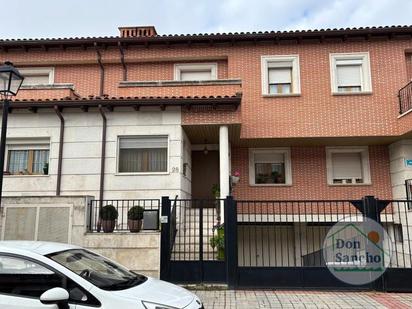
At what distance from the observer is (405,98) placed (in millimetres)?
12133

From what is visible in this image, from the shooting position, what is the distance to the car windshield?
164 inches

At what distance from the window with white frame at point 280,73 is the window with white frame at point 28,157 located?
7646 mm

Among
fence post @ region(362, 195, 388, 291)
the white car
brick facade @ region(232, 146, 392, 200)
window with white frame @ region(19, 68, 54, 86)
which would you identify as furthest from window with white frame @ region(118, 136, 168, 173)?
the white car

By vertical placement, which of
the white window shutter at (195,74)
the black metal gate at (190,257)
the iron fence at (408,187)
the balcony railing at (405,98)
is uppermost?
the white window shutter at (195,74)

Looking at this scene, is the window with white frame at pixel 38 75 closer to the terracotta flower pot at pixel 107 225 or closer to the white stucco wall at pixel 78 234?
the white stucco wall at pixel 78 234

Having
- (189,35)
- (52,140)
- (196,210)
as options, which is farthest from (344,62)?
(52,140)

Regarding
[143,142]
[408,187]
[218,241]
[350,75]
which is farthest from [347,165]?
[143,142]

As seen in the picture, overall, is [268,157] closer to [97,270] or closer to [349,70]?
[349,70]

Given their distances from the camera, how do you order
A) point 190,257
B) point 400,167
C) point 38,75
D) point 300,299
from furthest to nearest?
point 38,75, point 400,167, point 190,257, point 300,299

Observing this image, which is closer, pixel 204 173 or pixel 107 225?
pixel 107 225

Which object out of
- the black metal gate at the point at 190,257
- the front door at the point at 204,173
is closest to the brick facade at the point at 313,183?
the front door at the point at 204,173

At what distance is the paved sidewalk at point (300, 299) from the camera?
6.59m

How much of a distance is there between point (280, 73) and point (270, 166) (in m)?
3.42

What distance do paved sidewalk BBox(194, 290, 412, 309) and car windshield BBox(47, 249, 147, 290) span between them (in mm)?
2306
